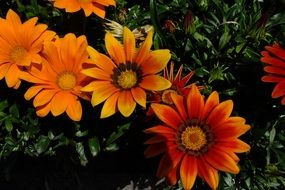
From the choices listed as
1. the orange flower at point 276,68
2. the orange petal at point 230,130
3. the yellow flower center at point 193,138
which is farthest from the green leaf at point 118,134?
the orange flower at point 276,68

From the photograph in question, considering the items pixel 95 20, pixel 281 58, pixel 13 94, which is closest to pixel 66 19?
pixel 95 20

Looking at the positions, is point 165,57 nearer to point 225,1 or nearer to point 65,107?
point 65,107

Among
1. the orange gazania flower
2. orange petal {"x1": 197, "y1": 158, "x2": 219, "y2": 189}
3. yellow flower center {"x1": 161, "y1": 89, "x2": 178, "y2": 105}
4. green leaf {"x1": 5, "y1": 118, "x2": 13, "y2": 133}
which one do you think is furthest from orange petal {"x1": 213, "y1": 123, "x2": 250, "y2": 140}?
green leaf {"x1": 5, "y1": 118, "x2": 13, "y2": 133}

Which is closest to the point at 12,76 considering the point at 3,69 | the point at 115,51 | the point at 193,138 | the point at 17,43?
the point at 3,69

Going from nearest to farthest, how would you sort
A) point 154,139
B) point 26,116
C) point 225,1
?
point 154,139, point 26,116, point 225,1

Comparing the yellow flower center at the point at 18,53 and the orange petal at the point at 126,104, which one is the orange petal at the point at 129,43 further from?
the yellow flower center at the point at 18,53

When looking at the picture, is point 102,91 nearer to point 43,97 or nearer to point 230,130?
point 43,97

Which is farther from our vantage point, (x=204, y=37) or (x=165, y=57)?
(x=204, y=37)
